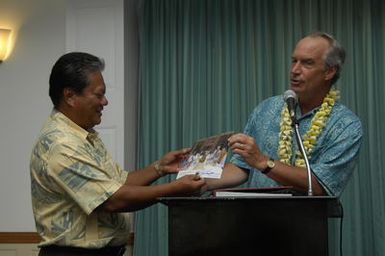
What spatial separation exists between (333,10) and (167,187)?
249cm

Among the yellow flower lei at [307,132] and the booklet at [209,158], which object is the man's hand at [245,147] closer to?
the booklet at [209,158]

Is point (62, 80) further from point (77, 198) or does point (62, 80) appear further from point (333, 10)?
point (333, 10)

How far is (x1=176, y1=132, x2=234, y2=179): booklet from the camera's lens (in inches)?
81.5

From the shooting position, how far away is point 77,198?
2.05 meters

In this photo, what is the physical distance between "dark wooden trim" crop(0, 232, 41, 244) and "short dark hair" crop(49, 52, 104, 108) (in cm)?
264

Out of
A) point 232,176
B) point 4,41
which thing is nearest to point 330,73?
point 232,176

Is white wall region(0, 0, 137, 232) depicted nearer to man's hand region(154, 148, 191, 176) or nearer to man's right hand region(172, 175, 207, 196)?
man's hand region(154, 148, 191, 176)

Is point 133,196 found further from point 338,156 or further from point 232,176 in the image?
point 338,156

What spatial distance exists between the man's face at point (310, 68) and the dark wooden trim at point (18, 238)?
280 cm

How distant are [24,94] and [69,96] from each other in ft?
8.83

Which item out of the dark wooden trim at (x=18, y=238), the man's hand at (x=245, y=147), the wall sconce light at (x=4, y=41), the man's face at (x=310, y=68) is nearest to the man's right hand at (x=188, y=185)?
the man's hand at (x=245, y=147)

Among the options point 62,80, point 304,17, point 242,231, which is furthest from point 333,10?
point 242,231

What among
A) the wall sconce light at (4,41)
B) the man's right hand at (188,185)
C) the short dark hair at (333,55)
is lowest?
the man's right hand at (188,185)

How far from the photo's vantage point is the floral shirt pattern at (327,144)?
237cm
